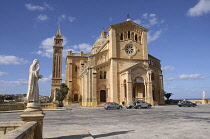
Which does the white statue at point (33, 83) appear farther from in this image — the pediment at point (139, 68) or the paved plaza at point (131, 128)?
the pediment at point (139, 68)

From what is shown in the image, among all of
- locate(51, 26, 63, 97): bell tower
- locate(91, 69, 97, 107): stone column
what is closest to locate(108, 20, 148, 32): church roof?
locate(91, 69, 97, 107): stone column

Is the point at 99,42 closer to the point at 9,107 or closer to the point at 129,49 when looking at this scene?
the point at 129,49

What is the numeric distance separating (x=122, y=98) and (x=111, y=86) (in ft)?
11.2

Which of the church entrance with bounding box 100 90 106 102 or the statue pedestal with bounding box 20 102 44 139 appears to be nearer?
the statue pedestal with bounding box 20 102 44 139

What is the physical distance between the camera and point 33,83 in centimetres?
730

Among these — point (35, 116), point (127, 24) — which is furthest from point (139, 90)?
point (35, 116)

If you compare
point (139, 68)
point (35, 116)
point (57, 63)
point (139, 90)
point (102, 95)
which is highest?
point (57, 63)

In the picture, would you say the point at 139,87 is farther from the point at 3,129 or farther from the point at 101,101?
the point at 3,129

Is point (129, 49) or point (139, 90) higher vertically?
point (129, 49)

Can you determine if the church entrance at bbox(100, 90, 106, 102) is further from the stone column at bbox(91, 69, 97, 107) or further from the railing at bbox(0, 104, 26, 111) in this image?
the railing at bbox(0, 104, 26, 111)

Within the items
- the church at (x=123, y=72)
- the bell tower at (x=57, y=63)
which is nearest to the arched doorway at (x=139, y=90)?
the church at (x=123, y=72)

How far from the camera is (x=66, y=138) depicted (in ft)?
23.7

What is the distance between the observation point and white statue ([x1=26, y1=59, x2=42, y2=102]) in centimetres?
711

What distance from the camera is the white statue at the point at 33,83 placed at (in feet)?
23.3
